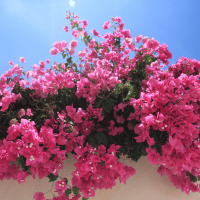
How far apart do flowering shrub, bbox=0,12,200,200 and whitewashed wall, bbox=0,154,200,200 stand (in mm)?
180

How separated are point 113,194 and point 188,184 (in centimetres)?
90

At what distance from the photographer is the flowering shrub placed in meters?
1.38

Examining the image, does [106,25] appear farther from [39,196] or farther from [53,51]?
[39,196]

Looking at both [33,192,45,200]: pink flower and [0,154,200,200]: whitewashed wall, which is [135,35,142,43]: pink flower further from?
[33,192,45,200]: pink flower

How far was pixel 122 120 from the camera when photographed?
5.89ft

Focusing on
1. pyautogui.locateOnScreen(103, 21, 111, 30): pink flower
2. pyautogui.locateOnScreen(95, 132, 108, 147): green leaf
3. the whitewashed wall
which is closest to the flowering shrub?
pyautogui.locateOnScreen(95, 132, 108, 147): green leaf

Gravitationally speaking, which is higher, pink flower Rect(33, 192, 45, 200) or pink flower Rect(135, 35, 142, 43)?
pink flower Rect(135, 35, 142, 43)

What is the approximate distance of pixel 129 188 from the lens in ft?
6.88

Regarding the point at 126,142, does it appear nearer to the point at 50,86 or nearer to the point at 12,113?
the point at 50,86

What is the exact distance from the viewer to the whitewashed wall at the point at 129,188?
1.98 m

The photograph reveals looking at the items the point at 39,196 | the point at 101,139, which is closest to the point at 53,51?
the point at 101,139

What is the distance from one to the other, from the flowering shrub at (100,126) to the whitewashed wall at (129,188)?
0.18 meters

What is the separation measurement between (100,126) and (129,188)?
932 mm

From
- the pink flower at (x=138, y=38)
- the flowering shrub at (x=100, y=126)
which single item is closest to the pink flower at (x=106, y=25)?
the pink flower at (x=138, y=38)
